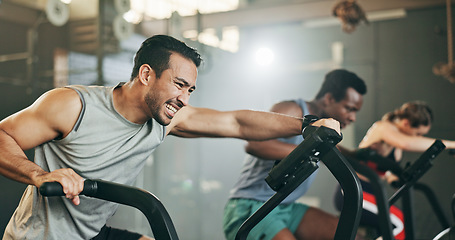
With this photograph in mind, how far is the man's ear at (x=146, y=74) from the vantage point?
1.78 m

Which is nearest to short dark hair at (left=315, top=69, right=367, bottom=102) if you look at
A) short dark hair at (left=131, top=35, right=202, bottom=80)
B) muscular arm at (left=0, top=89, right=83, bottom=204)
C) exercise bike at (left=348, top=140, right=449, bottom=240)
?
exercise bike at (left=348, top=140, right=449, bottom=240)

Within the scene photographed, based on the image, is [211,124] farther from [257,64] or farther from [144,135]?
[257,64]

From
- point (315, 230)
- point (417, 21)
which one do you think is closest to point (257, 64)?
point (417, 21)

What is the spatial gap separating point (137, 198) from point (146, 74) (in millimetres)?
622

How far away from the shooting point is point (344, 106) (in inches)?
110

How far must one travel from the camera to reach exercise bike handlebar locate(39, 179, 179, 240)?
1.24 metres

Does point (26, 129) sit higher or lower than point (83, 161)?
higher

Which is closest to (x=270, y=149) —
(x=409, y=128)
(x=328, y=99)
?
(x=328, y=99)

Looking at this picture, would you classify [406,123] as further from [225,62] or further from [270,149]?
[225,62]

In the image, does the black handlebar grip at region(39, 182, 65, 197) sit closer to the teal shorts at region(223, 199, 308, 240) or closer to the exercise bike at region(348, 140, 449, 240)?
the teal shorts at region(223, 199, 308, 240)

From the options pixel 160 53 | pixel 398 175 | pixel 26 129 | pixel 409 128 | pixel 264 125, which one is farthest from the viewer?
pixel 409 128

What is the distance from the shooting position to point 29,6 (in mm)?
3508

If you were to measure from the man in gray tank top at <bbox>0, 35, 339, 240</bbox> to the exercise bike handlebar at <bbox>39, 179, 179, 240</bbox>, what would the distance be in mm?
300

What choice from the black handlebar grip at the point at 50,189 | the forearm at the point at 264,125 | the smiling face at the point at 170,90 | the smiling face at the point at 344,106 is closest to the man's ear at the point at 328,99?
the smiling face at the point at 344,106
